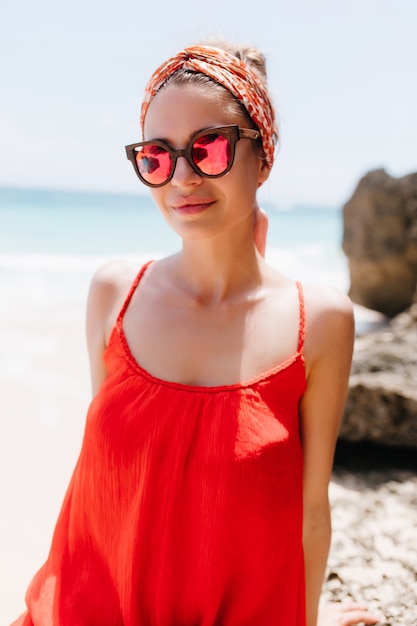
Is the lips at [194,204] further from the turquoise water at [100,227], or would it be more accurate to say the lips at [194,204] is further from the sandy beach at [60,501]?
the turquoise water at [100,227]

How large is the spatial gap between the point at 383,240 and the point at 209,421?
27.4 feet

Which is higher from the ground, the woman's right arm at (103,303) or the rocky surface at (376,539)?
the woman's right arm at (103,303)

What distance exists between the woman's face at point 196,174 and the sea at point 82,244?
1.66ft

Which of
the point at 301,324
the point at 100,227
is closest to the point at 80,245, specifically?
the point at 100,227

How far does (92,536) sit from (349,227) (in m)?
9.00

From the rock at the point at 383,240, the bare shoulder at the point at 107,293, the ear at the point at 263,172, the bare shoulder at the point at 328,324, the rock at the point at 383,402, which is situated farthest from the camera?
the rock at the point at 383,240

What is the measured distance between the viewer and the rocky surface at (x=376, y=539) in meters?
2.24

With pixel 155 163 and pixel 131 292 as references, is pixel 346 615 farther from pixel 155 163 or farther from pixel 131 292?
pixel 155 163

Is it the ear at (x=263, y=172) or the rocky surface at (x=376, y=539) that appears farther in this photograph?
the rocky surface at (x=376, y=539)

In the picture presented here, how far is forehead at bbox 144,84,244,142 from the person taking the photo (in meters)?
1.67

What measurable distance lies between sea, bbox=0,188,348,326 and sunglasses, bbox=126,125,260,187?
1.92 ft

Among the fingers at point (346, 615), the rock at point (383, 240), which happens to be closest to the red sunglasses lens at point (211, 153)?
the fingers at point (346, 615)

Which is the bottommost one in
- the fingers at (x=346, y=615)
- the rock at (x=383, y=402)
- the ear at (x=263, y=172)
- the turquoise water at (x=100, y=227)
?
the turquoise water at (x=100, y=227)

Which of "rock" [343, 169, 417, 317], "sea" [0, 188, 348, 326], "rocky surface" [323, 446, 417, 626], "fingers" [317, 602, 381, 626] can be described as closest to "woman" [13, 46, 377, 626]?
"fingers" [317, 602, 381, 626]
